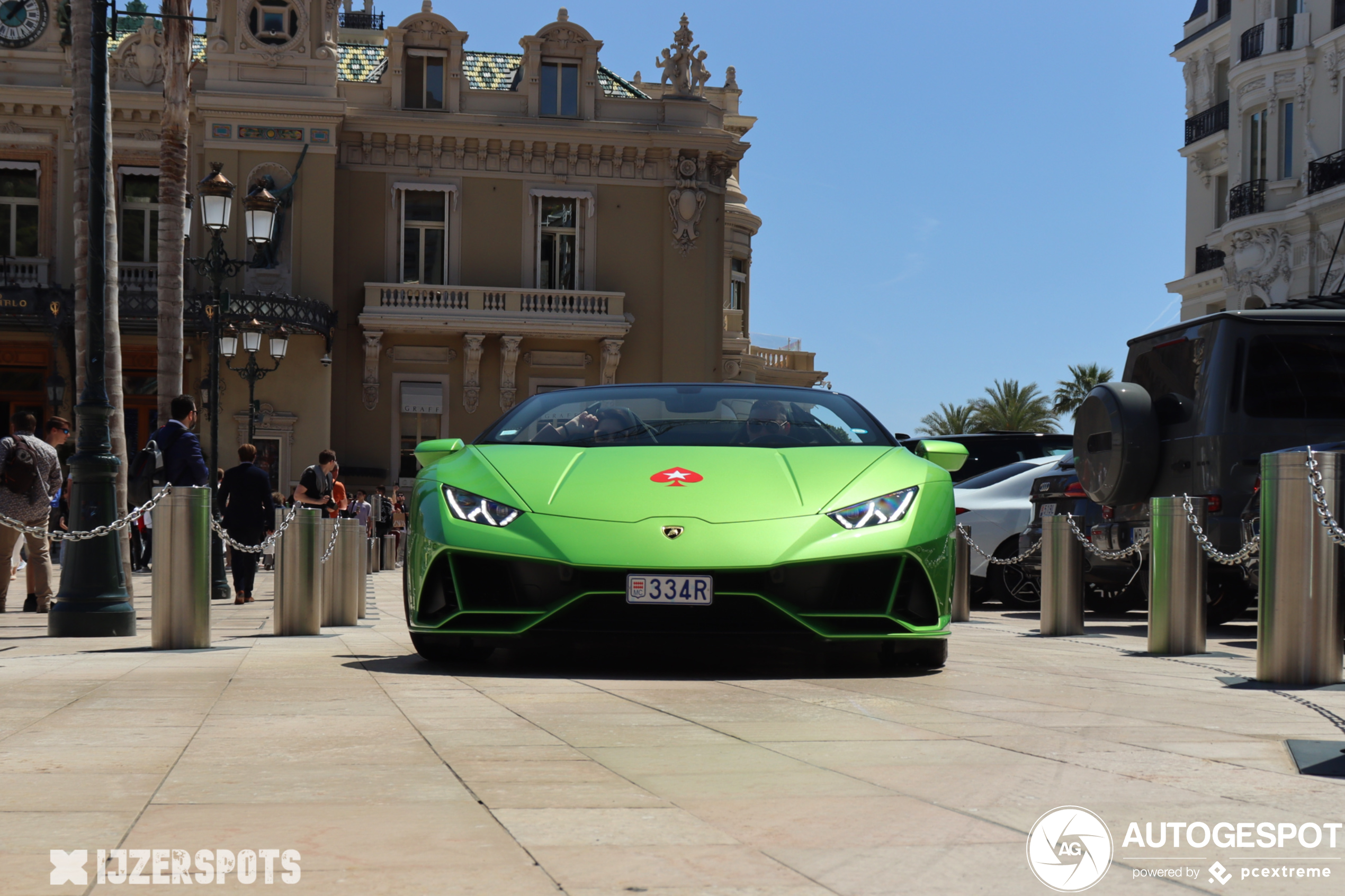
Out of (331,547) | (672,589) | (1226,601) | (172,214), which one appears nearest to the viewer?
(672,589)

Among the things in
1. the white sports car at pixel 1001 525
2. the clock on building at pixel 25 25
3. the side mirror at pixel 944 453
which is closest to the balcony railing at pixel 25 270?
the clock on building at pixel 25 25

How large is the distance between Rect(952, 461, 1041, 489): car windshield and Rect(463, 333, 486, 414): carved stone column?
2269cm

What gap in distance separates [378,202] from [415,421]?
553 centimetres

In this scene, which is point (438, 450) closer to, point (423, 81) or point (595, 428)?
point (595, 428)

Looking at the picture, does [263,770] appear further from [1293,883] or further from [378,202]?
[378,202]

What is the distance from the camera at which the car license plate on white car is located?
20.2 ft

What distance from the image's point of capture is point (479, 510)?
21.2 ft

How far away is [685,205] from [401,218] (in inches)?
284

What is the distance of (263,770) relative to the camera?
3932 millimetres

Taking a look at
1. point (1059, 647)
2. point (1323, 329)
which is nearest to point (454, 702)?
point (1059, 647)

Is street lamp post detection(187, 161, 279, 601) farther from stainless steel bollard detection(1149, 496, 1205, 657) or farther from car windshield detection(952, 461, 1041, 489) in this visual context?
stainless steel bollard detection(1149, 496, 1205, 657)

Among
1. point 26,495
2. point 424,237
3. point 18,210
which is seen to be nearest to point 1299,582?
point 26,495

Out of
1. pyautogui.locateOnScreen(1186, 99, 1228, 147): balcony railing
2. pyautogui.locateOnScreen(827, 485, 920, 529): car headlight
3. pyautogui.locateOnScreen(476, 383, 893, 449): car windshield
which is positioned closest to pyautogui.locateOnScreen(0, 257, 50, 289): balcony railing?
pyautogui.locateOnScreen(1186, 99, 1228, 147): balcony railing

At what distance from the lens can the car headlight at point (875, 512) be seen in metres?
6.39
